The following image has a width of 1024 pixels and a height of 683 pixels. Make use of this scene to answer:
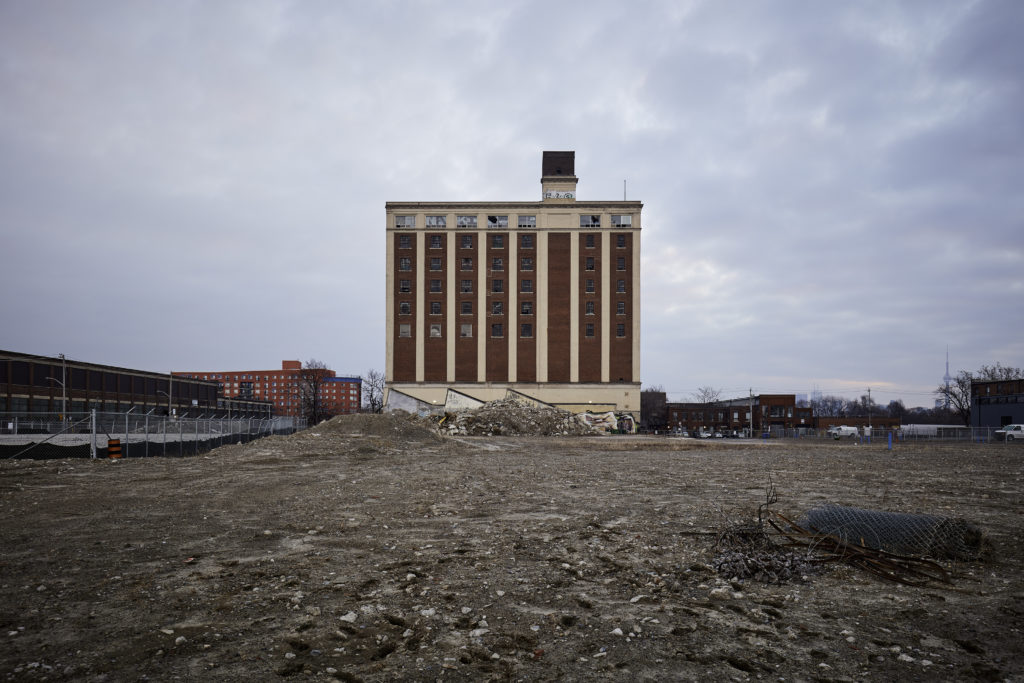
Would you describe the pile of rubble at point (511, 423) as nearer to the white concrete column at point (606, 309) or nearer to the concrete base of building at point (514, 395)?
the concrete base of building at point (514, 395)

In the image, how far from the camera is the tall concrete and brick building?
62.9m

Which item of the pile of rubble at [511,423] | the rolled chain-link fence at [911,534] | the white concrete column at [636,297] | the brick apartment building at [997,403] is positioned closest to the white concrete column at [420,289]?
the pile of rubble at [511,423]

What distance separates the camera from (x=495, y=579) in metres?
6.01

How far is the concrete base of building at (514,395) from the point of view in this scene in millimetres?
61906

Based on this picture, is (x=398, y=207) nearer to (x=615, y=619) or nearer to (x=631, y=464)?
(x=631, y=464)

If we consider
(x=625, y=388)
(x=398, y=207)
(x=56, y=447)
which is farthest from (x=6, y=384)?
(x=625, y=388)

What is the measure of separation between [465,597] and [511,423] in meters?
43.3

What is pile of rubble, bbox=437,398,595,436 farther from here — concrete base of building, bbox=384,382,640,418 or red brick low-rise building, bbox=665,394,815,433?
red brick low-rise building, bbox=665,394,815,433

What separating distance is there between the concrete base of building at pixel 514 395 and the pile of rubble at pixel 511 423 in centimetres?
1006

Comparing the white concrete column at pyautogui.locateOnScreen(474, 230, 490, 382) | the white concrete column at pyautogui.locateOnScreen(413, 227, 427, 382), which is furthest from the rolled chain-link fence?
the white concrete column at pyautogui.locateOnScreen(413, 227, 427, 382)

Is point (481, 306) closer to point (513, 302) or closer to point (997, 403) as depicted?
point (513, 302)

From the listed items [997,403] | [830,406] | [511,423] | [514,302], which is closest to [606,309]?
[514,302]

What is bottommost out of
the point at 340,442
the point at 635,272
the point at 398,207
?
the point at 340,442

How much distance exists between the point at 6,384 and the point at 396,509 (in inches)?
3010
